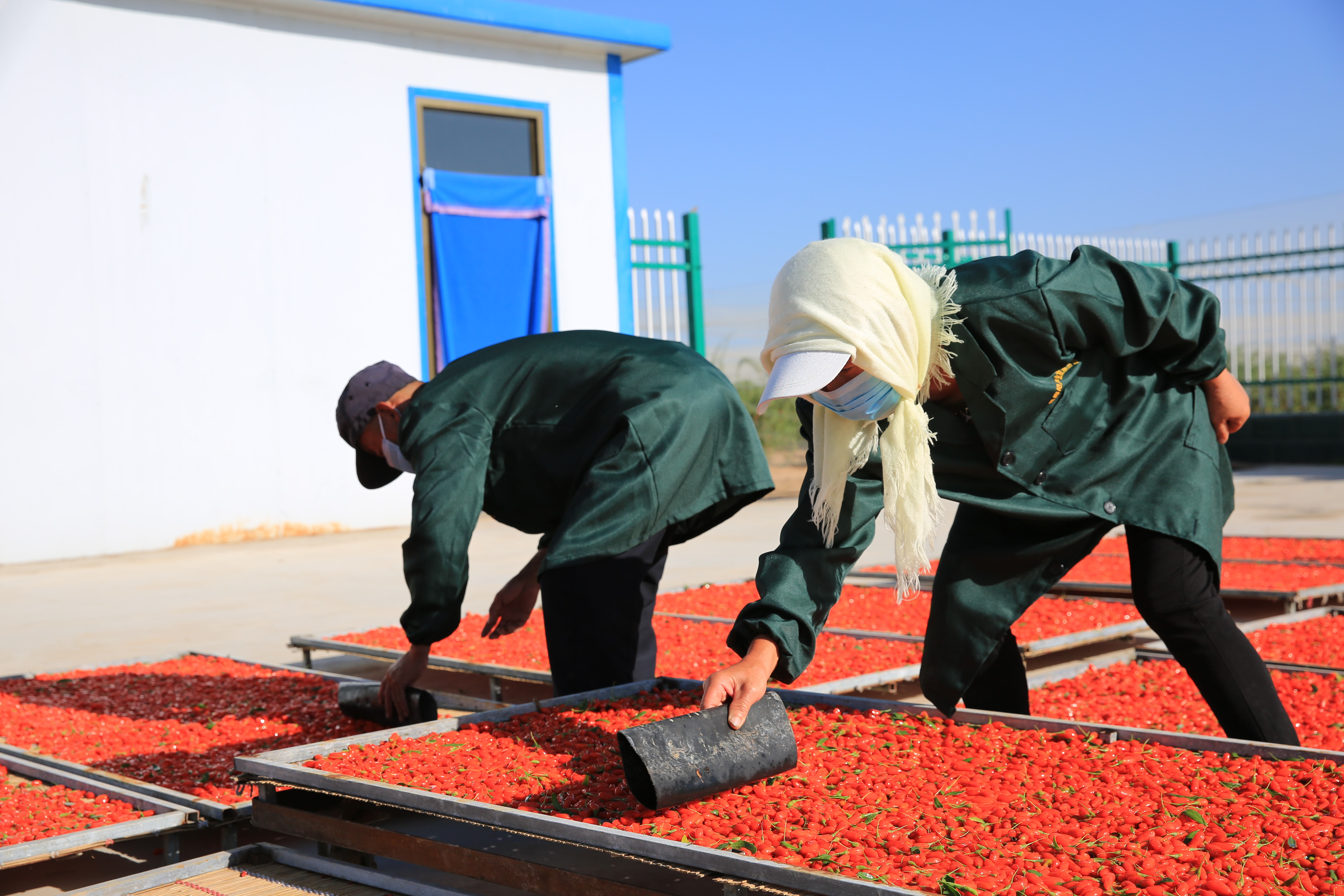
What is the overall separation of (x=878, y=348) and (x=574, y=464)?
1.31 m

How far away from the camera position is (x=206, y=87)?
10.2 m

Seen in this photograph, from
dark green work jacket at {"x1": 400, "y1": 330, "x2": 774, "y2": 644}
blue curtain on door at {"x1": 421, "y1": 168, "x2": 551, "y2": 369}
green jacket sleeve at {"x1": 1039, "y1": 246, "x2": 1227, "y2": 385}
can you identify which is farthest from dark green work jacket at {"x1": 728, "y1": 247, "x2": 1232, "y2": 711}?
blue curtain on door at {"x1": 421, "y1": 168, "x2": 551, "y2": 369}

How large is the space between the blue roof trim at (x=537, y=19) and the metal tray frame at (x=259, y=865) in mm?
9377

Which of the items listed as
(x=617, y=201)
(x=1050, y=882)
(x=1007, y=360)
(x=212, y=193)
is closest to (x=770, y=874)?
(x=1050, y=882)

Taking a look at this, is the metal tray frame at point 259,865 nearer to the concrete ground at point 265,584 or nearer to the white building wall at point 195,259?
the concrete ground at point 265,584

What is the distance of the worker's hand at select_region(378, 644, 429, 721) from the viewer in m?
3.16

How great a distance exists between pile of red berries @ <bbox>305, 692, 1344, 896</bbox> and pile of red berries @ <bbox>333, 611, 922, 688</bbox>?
111cm

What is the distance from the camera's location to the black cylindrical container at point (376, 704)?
3.38 meters

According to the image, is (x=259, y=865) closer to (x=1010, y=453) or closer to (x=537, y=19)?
(x=1010, y=453)

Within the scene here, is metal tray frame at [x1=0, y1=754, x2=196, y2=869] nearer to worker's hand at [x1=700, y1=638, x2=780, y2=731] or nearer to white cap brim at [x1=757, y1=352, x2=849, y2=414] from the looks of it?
worker's hand at [x1=700, y1=638, x2=780, y2=731]

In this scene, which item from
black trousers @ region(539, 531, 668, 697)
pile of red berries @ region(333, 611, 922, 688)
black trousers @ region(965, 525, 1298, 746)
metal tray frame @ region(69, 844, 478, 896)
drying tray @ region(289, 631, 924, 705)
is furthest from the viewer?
pile of red berries @ region(333, 611, 922, 688)

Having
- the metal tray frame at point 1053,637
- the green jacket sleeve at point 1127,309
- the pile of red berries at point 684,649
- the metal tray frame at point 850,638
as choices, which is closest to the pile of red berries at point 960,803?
the metal tray frame at point 850,638

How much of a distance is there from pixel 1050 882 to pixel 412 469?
2028 millimetres

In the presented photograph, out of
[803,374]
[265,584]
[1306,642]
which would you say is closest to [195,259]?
[265,584]
